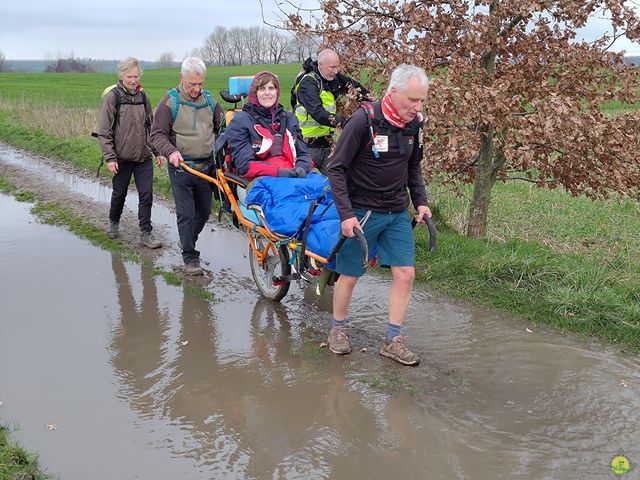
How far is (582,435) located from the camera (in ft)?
12.6

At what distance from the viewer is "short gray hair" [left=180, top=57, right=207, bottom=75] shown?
253 inches

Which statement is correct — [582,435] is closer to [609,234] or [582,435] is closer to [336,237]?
[336,237]

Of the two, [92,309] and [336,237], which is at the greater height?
[336,237]

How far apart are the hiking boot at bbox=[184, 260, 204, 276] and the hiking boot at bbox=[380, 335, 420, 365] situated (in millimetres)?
2721

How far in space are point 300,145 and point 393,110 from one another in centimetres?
174

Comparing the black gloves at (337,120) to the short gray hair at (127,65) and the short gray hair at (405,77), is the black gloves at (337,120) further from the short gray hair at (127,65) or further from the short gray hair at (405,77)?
the short gray hair at (405,77)

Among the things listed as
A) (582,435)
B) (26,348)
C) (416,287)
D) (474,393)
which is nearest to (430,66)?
(416,287)

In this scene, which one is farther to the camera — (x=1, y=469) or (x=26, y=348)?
(x=26, y=348)

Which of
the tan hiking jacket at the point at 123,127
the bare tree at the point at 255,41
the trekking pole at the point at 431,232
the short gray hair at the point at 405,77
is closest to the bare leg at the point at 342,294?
the trekking pole at the point at 431,232

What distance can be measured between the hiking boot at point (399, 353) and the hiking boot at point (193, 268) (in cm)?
272

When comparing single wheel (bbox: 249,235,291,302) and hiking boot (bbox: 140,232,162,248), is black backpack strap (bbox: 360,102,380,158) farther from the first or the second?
hiking boot (bbox: 140,232,162,248)

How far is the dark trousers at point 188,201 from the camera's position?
6.86m

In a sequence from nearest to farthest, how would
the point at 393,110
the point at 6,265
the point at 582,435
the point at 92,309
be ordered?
1. the point at 582,435
2. the point at 393,110
3. the point at 92,309
4. the point at 6,265

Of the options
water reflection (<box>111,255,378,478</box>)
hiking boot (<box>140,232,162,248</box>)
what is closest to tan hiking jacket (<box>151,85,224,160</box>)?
hiking boot (<box>140,232,162,248</box>)
